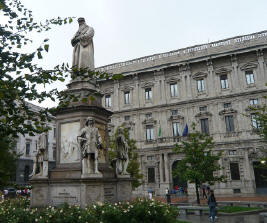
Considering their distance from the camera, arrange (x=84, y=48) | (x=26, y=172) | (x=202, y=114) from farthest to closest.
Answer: (x=26, y=172) < (x=202, y=114) < (x=84, y=48)

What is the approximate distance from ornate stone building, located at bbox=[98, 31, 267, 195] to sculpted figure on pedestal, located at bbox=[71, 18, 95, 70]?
2211 centimetres

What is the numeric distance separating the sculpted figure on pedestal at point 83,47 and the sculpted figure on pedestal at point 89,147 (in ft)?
11.4

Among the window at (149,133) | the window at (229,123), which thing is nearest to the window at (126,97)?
the window at (149,133)

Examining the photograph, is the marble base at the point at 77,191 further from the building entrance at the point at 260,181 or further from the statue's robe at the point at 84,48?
the building entrance at the point at 260,181

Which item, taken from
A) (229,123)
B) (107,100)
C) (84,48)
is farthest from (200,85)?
(84,48)

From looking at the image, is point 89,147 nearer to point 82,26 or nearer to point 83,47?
point 83,47

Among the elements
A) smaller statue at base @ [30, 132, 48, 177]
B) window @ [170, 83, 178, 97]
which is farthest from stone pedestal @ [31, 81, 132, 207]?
window @ [170, 83, 178, 97]

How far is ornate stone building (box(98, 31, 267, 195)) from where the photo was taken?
3044 cm

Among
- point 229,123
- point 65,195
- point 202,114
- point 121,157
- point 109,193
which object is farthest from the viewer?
point 202,114

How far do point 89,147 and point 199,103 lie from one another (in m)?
26.8

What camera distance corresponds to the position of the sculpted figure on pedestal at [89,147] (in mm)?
8969

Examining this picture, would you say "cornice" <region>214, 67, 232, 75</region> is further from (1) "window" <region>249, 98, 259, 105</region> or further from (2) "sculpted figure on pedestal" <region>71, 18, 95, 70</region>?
(2) "sculpted figure on pedestal" <region>71, 18, 95, 70</region>

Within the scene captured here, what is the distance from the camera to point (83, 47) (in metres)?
11.7

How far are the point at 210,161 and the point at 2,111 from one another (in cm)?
1787
